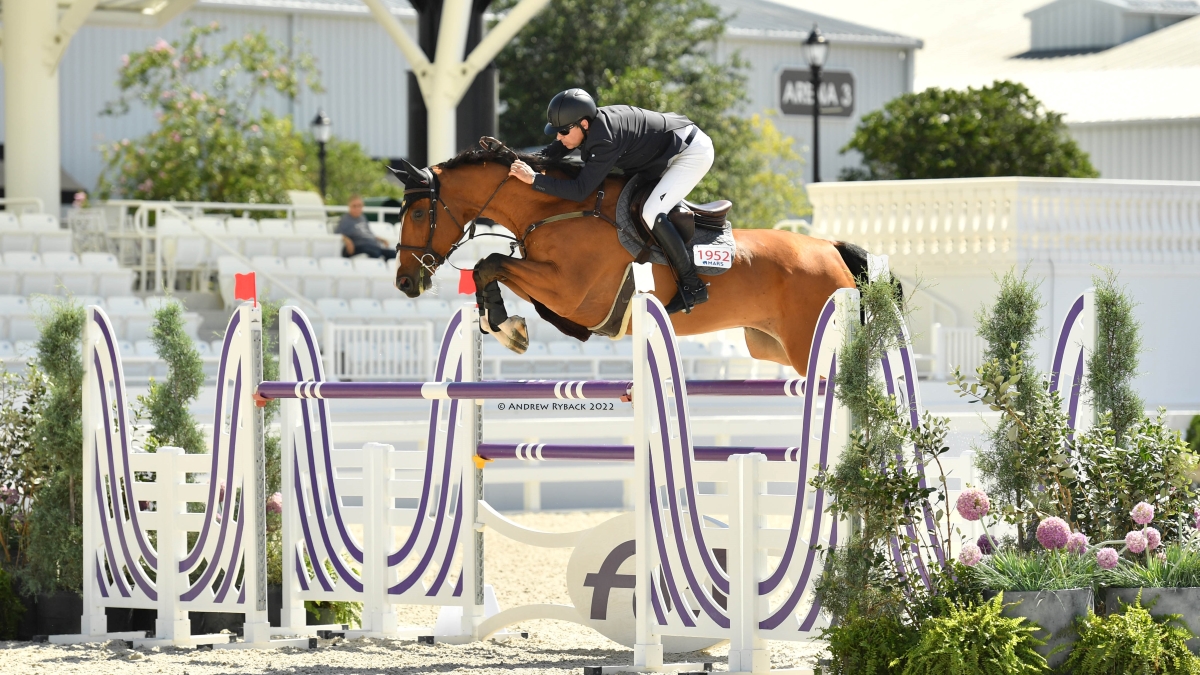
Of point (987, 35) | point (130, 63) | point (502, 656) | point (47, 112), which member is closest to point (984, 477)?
point (502, 656)

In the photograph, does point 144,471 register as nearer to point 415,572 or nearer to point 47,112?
point 415,572

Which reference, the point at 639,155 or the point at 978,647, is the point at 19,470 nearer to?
the point at 639,155

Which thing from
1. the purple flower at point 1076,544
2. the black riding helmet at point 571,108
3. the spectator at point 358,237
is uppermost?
the spectator at point 358,237

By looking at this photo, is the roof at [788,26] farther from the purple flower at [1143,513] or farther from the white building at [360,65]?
the purple flower at [1143,513]

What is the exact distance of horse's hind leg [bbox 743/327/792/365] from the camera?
6969mm

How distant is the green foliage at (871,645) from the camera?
4.20 metres

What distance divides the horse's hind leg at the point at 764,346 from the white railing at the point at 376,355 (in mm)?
5450

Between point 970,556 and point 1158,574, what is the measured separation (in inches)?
19.3

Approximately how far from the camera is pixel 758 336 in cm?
700

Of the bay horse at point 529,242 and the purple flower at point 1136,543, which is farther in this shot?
the bay horse at point 529,242

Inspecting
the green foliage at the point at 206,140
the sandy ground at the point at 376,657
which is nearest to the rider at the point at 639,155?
the sandy ground at the point at 376,657

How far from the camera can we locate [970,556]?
428 centimetres

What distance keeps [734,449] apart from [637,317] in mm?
544

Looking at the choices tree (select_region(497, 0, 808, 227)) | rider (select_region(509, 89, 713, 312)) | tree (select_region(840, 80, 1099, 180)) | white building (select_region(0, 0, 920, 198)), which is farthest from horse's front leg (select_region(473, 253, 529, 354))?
tree (select_region(497, 0, 808, 227))
